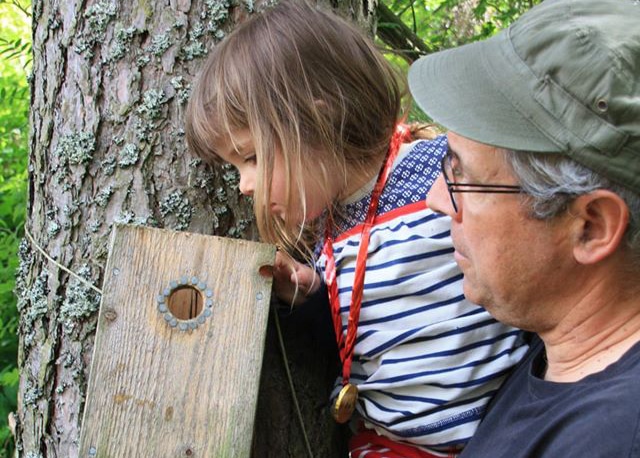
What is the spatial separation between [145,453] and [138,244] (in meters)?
0.40

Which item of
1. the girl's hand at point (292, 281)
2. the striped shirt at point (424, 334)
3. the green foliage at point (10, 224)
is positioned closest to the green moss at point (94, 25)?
the girl's hand at point (292, 281)

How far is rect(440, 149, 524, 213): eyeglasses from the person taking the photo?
1288 mm

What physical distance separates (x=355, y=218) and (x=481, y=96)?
576 millimetres

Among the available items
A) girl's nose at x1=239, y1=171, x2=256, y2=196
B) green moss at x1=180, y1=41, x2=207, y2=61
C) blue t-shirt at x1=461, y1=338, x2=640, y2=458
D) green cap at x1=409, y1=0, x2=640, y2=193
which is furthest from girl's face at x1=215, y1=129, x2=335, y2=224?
blue t-shirt at x1=461, y1=338, x2=640, y2=458

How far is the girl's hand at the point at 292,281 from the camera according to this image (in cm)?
171

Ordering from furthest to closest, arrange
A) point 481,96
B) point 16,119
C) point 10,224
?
point 16,119, point 10,224, point 481,96

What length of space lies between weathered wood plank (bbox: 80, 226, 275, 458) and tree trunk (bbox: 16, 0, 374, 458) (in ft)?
0.88

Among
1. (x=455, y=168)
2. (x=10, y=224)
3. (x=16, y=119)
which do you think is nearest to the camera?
(x=455, y=168)

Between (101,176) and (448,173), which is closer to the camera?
(448,173)

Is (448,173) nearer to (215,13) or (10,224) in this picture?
(215,13)

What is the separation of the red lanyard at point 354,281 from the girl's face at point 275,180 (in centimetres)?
9

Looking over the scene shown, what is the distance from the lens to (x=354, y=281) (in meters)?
1.69

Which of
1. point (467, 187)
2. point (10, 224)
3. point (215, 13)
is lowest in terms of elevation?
point (10, 224)

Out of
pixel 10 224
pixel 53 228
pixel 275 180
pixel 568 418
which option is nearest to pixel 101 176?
pixel 53 228
